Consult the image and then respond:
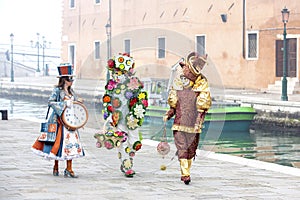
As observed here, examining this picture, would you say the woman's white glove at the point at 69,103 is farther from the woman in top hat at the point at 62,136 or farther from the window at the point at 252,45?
the window at the point at 252,45

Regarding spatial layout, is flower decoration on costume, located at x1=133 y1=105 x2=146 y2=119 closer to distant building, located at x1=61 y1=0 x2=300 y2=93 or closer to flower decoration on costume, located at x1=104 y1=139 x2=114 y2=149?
flower decoration on costume, located at x1=104 y1=139 x2=114 y2=149

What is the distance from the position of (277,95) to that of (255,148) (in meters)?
8.29

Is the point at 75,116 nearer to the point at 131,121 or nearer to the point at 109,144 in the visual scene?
the point at 109,144

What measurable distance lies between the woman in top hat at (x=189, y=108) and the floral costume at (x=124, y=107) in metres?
0.48

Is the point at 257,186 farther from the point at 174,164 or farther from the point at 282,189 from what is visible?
the point at 174,164

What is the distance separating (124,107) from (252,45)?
69.4 feet

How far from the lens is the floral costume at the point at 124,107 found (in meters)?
8.06

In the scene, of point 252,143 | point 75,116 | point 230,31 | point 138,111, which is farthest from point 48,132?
point 230,31

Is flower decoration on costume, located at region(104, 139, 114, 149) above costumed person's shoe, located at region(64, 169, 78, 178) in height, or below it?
above

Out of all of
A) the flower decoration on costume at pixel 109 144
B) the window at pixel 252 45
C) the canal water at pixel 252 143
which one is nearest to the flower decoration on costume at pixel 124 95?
the flower decoration on costume at pixel 109 144

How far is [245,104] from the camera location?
75.3ft

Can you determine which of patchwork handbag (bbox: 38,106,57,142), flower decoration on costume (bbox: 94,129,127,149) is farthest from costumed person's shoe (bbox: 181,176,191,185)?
patchwork handbag (bbox: 38,106,57,142)

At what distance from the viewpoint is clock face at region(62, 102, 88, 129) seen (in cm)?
787

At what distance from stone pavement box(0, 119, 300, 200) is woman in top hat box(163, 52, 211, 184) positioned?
0.32 m
